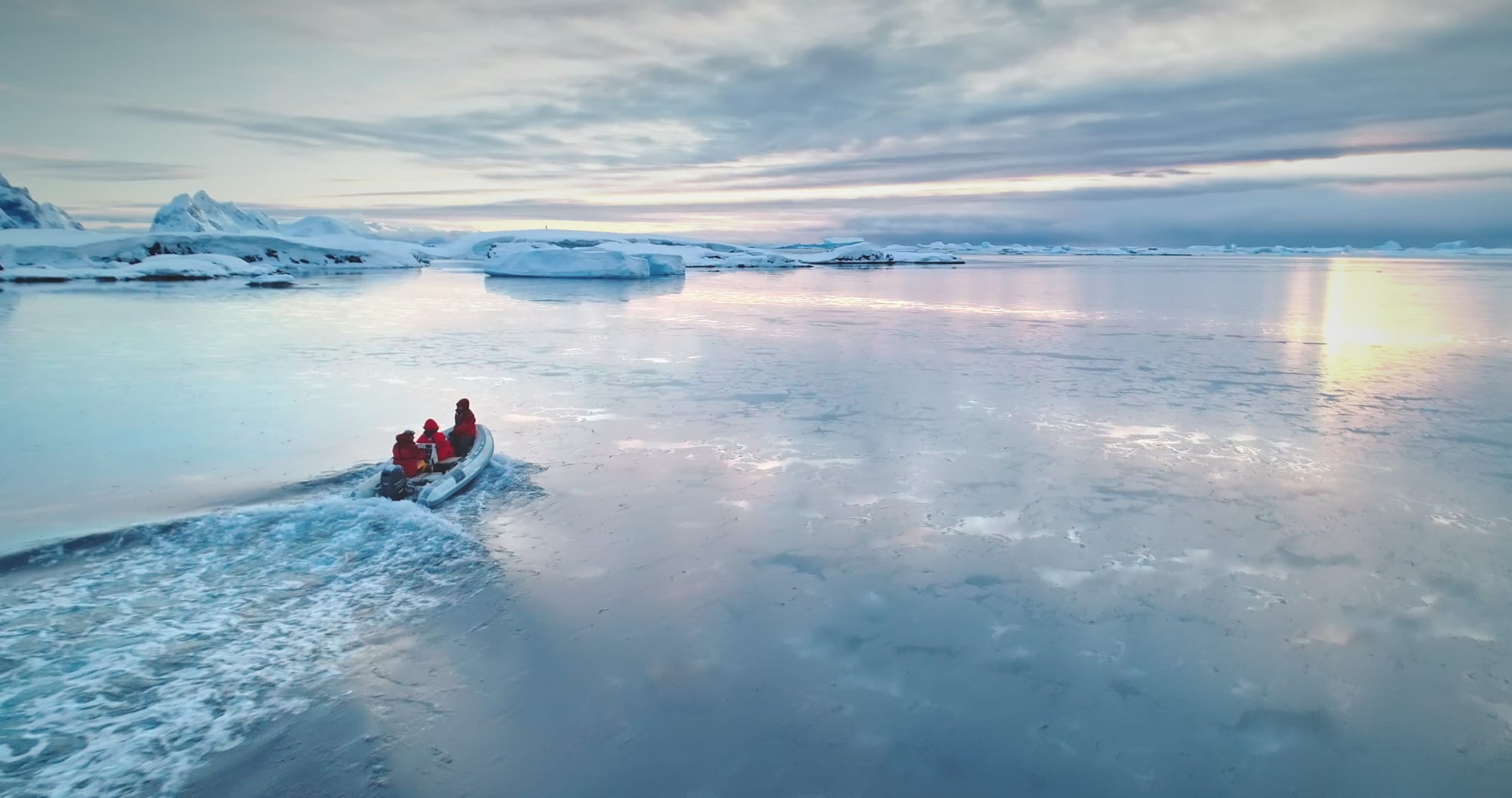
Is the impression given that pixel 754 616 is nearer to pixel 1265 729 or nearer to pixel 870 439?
pixel 1265 729

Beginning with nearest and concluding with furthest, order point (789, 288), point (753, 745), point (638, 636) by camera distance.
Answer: point (753, 745) < point (638, 636) < point (789, 288)

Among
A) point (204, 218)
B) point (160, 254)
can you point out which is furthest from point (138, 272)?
point (204, 218)

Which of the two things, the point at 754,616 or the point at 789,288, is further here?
the point at 789,288

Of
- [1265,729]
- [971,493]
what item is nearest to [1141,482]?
[971,493]

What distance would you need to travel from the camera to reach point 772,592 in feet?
14.5

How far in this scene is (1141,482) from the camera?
20.2 feet

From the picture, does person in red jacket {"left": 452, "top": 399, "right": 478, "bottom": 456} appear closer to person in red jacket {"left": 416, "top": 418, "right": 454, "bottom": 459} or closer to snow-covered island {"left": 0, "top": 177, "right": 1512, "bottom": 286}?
person in red jacket {"left": 416, "top": 418, "right": 454, "bottom": 459}

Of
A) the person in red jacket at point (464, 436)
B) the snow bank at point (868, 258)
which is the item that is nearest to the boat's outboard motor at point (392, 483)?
the person in red jacket at point (464, 436)

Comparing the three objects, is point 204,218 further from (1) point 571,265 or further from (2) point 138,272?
(1) point 571,265

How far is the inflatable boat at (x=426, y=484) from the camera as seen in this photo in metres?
5.75

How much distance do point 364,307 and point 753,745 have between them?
23046 millimetres

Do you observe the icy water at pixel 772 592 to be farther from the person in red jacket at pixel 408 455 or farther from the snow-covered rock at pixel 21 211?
the snow-covered rock at pixel 21 211

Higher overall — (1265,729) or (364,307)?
(364,307)

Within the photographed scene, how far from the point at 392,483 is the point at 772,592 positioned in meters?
3.09
